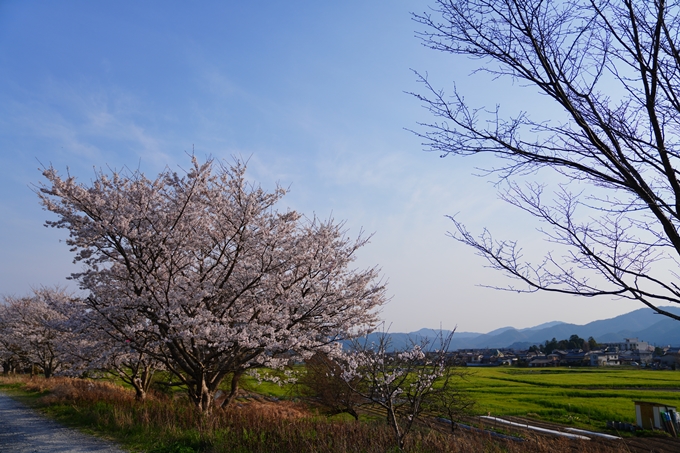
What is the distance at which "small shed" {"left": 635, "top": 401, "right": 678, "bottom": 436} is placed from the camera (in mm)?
29639

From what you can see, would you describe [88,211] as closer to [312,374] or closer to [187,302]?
[187,302]

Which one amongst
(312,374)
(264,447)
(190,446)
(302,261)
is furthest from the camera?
(312,374)

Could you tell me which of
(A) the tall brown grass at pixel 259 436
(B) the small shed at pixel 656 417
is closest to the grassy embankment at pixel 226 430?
(A) the tall brown grass at pixel 259 436

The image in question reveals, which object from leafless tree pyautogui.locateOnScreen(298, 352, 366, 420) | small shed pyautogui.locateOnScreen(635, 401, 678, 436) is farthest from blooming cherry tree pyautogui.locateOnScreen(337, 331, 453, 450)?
small shed pyautogui.locateOnScreen(635, 401, 678, 436)

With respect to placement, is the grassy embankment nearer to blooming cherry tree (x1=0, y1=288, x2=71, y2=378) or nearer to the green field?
blooming cherry tree (x1=0, y1=288, x2=71, y2=378)

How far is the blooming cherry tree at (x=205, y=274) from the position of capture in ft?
33.4

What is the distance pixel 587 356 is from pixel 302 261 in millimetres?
113826

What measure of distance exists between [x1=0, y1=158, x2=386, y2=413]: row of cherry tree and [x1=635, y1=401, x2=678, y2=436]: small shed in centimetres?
2936

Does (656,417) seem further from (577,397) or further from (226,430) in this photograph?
(226,430)

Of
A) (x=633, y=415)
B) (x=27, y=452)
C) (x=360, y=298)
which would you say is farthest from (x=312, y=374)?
(x=633, y=415)

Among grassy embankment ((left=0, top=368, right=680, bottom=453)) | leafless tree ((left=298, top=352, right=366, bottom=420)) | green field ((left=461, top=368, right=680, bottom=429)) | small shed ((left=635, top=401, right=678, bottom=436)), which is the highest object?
grassy embankment ((left=0, top=368, right=680, bottom=453))

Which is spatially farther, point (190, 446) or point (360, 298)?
point (360, 298)

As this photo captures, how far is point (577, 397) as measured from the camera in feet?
153

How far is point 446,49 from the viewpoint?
16.5 feet
